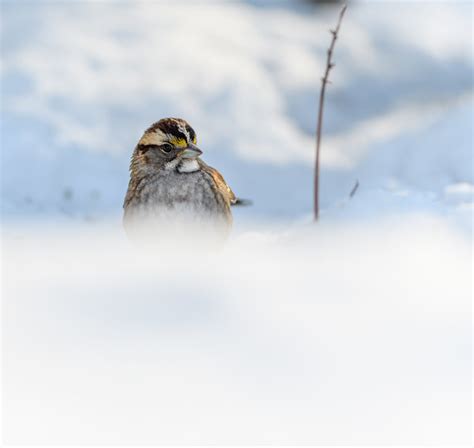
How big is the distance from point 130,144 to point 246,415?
471cm

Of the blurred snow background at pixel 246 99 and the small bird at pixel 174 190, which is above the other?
the blurred snow background at pixel 246 99

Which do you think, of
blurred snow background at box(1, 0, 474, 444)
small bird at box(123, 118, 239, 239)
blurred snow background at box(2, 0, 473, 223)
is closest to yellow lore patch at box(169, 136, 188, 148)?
small bird at box(123, 118, 239, 239)

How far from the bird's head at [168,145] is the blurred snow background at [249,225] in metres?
0.56

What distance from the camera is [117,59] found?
8047 mm

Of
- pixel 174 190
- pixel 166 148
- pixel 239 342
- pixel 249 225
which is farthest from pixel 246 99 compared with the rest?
pixel 239 342

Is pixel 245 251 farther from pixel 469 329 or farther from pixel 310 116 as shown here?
pixel 310 116

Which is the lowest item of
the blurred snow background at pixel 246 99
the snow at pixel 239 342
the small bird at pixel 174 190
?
the snow at pixel 239 342

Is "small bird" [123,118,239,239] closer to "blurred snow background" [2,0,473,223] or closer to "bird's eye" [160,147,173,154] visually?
"bird's eye" [160,147,173,154]

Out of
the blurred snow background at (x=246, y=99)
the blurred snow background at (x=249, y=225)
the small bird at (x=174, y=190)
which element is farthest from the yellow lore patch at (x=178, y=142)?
the blurred snow background at (x=246, y=99)

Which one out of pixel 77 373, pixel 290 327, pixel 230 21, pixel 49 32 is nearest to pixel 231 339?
pixel 290 327

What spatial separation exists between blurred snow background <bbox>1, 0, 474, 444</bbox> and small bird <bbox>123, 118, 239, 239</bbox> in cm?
21

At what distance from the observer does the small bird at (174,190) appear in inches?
177

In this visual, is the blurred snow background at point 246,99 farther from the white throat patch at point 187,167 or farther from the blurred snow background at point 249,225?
the white throat patch at point 187,167

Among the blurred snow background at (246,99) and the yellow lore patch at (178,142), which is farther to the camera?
the blurred snow background at (246,99)
